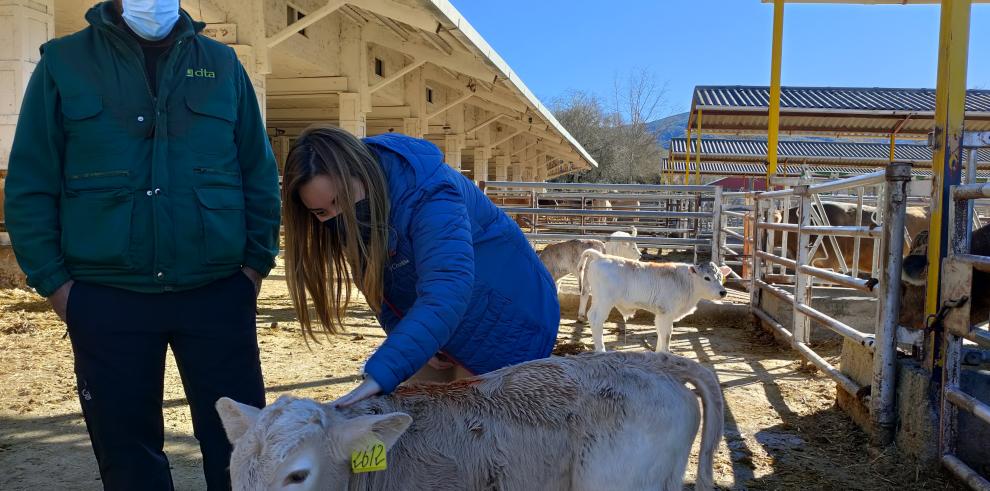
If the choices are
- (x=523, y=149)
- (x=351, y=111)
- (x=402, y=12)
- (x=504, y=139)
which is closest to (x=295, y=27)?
(x=402, y=12)

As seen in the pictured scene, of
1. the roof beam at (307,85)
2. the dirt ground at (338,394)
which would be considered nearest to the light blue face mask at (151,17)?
the dirt ground at (338,394)

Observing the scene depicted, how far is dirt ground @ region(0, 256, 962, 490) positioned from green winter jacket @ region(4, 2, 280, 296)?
67.1 inches

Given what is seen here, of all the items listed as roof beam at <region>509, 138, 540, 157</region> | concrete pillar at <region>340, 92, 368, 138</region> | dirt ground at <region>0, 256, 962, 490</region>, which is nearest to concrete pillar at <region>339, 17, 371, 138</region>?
concrete pillar at <region>340, 92, 368, 138</region>

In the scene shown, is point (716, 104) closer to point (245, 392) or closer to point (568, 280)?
point (568, 280)

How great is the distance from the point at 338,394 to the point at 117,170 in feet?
10.3

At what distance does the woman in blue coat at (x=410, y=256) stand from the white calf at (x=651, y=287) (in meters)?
4.99

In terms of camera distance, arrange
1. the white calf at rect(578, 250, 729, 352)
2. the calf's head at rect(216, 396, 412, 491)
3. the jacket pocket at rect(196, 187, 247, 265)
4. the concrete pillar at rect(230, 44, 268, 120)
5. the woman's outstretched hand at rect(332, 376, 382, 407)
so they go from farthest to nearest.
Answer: the concrete pillar at rect(230, 44, 268, 120) → the white calf at rect(578, 250, 729, 352) → the jacket pocket at rect(196, 187, 247, 265) → the woman's outstretched hand at rect(332, 376, 382, 407) → the calf's head at rect(216, 396, 412, 491)

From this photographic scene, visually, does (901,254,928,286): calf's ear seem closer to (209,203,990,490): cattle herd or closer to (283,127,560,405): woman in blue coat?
(209,203,990,490): cattle herd

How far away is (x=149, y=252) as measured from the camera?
7.77 feet

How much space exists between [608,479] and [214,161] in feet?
5.87

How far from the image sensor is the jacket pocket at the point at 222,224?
2428mm

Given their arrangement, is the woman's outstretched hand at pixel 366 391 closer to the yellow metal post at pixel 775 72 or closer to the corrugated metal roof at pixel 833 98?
the yellow metal post at pixel 775 72

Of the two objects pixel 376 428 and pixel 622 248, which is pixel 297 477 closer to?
pixel 376 428

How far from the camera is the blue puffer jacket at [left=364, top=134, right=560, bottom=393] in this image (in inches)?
82.1
